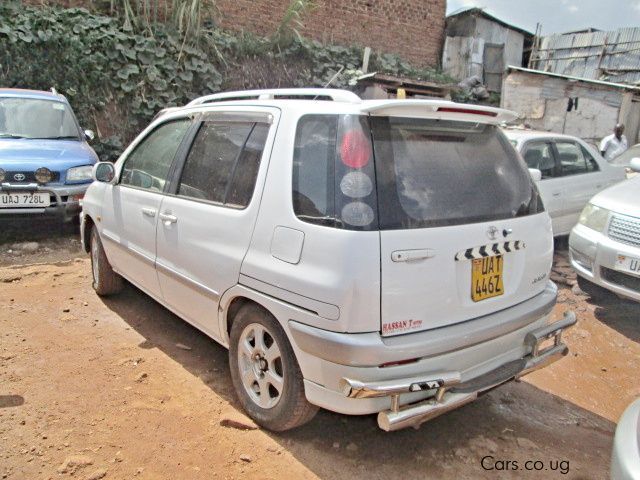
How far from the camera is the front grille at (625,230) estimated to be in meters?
4.27

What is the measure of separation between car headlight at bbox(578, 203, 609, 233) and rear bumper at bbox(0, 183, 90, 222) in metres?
5.66

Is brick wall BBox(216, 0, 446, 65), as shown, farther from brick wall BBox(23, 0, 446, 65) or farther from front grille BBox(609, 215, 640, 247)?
front grille BBox(609, 215, 640, 247)

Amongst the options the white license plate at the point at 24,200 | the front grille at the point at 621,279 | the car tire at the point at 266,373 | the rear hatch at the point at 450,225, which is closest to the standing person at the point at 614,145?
the front grille at the point at 621,279

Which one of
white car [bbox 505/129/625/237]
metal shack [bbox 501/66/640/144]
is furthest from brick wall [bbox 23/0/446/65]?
white car [bbox 505/129/625/237]

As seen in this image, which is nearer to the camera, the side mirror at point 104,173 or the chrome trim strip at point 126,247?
the chrome trim strip at point 126,247

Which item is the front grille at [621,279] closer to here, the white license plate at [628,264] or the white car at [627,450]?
the white license plate at [628,264]

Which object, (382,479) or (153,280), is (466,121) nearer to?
(382,479)

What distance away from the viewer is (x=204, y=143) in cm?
Answer: 320

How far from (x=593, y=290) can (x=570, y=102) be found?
9.87m

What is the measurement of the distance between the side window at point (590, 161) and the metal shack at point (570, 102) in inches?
283

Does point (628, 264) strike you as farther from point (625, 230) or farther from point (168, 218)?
point (168, 218)

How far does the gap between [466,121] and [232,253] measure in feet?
4.71

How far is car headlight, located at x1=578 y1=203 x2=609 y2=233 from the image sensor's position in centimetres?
463

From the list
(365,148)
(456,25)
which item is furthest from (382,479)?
(456,25)
